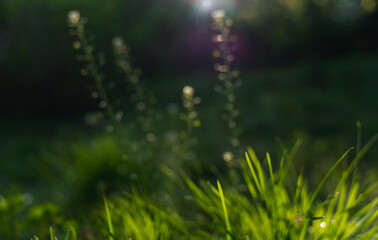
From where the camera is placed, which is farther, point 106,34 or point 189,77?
point 189,77

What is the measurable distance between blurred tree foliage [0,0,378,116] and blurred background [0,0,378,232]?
0.08 ft

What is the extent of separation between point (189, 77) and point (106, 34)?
3.72 metres

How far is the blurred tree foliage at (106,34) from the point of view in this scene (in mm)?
8227

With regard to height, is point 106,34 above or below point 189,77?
above

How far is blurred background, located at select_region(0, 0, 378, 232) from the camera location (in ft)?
17.2

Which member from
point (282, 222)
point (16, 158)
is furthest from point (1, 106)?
point (282, 222)

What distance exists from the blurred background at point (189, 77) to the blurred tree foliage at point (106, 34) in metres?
0.02

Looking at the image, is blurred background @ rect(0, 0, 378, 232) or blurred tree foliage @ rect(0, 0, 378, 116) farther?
blurred tree foliage @ rect(0, 0, 378, 116)

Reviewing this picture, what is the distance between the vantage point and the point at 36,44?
326 inches

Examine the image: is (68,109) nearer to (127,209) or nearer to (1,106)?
(1,106)

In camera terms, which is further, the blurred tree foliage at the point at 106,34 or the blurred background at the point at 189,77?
the blurred tree foliage at the point at 106,34

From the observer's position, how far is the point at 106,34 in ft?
Result: 28.8

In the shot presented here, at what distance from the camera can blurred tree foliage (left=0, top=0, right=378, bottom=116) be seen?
8.23 m

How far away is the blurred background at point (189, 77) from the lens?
5.23 metres
